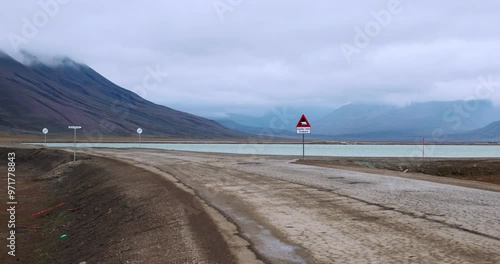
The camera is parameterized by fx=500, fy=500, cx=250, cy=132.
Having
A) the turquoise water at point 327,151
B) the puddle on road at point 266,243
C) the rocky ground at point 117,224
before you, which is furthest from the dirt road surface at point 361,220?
the turquoise water at point 327,151

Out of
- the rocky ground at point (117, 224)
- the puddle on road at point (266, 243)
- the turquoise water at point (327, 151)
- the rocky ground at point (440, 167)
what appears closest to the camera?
the puddle on road at point (266, 243)

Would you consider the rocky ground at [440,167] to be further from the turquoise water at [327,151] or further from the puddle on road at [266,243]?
the turquoise water at [327,151]

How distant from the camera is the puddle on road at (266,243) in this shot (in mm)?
7906

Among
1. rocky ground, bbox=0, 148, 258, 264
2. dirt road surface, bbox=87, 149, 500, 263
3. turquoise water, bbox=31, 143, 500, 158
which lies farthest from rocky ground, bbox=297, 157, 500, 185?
turquoise water, bbox=31, 143, 500, 158

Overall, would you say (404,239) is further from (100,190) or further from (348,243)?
(100,190)

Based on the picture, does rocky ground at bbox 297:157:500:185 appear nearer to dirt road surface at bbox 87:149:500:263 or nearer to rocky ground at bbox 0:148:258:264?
rocky ground at bbox 0:148:258:264

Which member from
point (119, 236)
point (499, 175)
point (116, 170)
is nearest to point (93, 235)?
point (119, 236)

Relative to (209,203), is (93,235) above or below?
below

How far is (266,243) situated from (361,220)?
109 inches

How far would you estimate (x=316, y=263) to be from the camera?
296 inches

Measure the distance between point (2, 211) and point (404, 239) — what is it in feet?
58.5

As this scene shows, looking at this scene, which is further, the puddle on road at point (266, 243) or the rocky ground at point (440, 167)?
the rocky ground at point (440, 167)

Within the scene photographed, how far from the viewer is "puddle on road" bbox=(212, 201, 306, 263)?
25.9ft

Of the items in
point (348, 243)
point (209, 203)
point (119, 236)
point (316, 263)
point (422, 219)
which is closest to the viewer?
point (316, 263)
